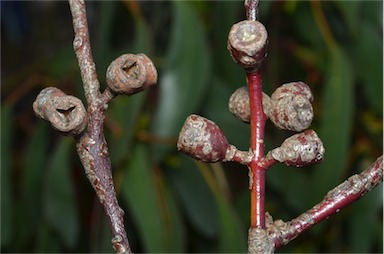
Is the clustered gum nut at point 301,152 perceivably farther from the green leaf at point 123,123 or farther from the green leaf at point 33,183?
the green leaf at point 33,183

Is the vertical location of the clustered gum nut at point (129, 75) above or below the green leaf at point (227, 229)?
above

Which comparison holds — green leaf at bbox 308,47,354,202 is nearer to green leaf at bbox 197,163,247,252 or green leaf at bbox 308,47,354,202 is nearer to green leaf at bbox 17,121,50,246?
green leaf at bbox 197,163,247,252

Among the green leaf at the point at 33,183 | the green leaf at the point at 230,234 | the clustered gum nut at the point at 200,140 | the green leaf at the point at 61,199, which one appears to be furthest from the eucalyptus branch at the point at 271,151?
the green leaf at the point at 33,183

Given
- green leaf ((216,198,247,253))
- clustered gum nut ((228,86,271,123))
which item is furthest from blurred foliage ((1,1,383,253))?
clustered gum nut ((228,86,271,123))

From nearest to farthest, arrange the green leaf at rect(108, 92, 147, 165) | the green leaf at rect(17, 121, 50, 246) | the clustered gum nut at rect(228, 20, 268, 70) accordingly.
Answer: the clustered gum nut at rect(228, 20, 268, 70) < the green leaf at rect(108, 92, 147, 165) < the green leaf at rect(17, 121, 50, 246)

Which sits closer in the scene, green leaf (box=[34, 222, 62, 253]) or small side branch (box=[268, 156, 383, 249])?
small side branch (box=[268, 156, 383, 249])

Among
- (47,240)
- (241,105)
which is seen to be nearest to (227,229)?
(47,240)
